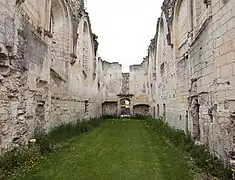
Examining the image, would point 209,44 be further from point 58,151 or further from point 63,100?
point 63,100

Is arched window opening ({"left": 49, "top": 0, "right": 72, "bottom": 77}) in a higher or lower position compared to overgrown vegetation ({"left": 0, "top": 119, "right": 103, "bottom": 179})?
higher

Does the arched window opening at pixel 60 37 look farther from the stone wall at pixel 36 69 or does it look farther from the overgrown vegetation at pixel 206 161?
the overgrown vegetation at pixel 206 161

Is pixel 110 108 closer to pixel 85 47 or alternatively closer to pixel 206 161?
pixel 85 47

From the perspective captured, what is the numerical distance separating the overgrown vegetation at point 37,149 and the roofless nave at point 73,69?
0.86 ft

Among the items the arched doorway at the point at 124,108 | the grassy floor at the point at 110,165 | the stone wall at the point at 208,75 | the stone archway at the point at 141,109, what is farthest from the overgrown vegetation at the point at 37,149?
the arched doorway at the point at 124,108

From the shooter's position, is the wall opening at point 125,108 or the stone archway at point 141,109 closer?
the stone archway at point 141,109

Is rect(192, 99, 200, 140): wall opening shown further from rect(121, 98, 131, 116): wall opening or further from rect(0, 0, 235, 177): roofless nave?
rect(121, 98, 131, 116): wall opening

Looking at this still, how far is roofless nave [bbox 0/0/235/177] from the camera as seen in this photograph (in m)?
5.61

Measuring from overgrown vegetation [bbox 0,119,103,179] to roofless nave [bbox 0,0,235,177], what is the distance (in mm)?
263

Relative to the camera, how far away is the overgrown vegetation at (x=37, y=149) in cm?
548

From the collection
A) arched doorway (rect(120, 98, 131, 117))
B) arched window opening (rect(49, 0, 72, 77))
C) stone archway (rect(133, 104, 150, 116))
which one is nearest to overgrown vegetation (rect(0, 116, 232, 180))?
arched window opening (rect(49, 0, 72, 77))

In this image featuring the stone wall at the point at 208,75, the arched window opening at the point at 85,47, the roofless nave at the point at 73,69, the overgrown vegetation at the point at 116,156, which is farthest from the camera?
the arched window opening at the point at 85,47

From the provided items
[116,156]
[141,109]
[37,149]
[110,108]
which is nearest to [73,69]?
[37,149]

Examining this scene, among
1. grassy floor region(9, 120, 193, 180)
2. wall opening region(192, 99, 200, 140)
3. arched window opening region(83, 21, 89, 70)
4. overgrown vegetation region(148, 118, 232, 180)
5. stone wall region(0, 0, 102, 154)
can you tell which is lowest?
grassy floor region(9, 120, 193, 180)
